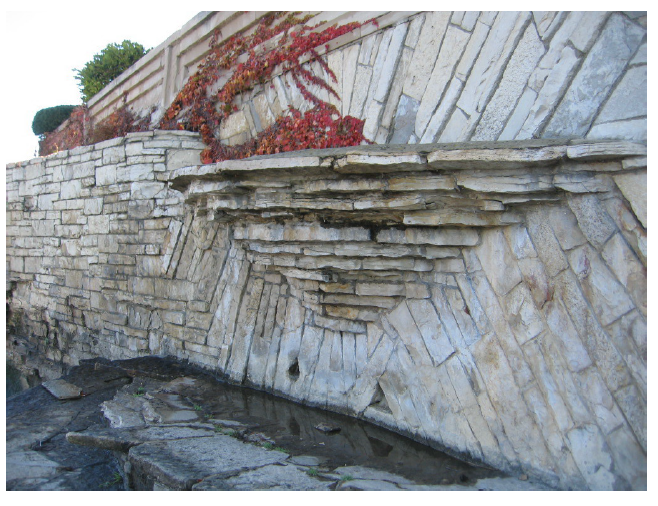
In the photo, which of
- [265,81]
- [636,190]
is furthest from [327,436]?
[265,81]

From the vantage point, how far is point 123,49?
32.4ft

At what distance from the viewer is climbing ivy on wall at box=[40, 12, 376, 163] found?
15.4ft

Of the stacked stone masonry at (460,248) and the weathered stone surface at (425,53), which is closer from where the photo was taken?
the stacked stone masonry at (460,248)

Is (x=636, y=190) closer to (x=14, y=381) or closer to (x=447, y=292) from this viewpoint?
(x=447, y=292)

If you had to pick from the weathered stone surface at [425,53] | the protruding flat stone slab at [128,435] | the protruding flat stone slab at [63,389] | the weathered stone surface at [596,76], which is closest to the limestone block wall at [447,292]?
the weathered stone surface at [596,76]

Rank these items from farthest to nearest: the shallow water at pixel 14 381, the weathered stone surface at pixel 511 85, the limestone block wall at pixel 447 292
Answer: the shallow water at pixel 14 381
the weathered stone surface at pixel 511 85
the limestone block wall at pixel 447 292

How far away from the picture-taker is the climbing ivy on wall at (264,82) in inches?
185

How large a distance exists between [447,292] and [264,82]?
10.8ft

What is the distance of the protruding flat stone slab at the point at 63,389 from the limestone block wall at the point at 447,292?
1.14 metres

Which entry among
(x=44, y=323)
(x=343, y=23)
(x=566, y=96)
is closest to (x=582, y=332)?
(x=566, y=96)

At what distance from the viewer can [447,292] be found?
3.41 meters

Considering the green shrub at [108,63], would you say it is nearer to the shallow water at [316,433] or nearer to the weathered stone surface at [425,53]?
the shallow water at [316,433]

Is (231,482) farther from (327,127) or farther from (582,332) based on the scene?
(327,127)

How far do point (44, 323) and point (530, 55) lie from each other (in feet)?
25.7
